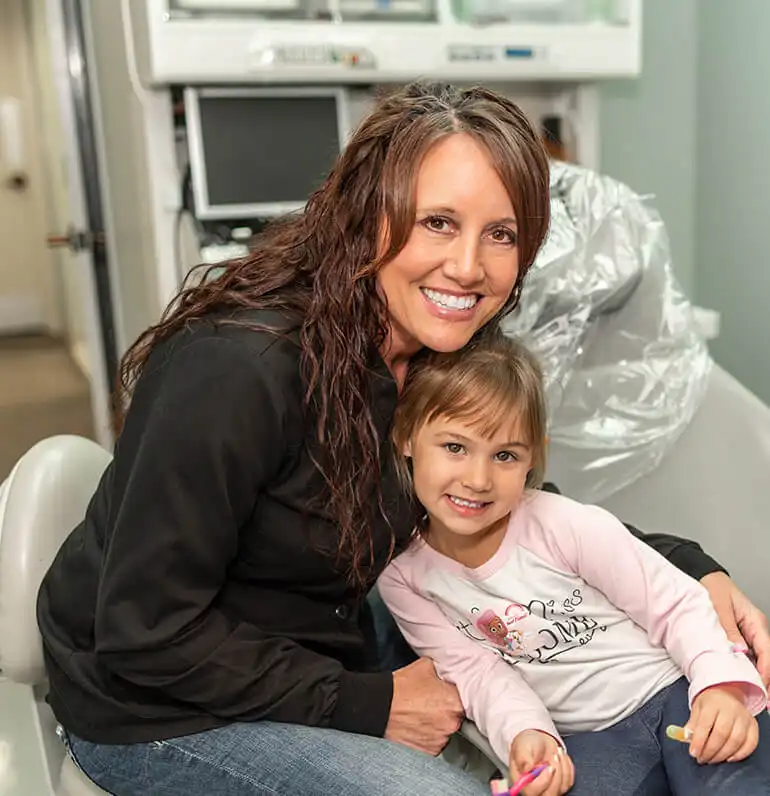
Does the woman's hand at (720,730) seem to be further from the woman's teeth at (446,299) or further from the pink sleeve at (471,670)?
the woman's teeth at (446,299)

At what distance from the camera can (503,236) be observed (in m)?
1.00

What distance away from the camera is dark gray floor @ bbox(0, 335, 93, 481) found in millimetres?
3623

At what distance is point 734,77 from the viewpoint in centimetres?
229

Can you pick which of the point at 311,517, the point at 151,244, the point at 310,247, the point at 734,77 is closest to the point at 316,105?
the point at 151,244

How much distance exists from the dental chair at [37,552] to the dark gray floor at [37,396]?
7.21ft

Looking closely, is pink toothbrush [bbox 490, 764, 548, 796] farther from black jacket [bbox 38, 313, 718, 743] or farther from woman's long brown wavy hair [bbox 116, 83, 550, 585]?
woman's long brown wavy hair [bbox 116, 83, 550, 585]

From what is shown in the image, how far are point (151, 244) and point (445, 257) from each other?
1205 millimetres

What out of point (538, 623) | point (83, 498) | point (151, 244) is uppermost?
point (151, 244)

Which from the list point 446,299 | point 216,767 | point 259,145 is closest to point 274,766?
point 216,767

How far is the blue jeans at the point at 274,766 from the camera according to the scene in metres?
0.93

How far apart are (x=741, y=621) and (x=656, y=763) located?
0.67ft

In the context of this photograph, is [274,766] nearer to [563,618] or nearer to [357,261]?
[563,618]

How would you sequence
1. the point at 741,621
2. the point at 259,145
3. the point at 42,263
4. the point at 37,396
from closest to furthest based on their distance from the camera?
1. the point at 741,621
2. the point at 259,145
3. the point at 37,396
4. the point at 42,263

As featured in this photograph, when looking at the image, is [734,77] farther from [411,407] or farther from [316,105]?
[411,407]
